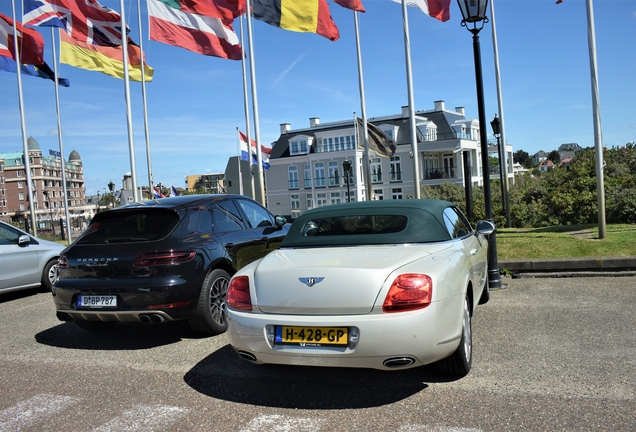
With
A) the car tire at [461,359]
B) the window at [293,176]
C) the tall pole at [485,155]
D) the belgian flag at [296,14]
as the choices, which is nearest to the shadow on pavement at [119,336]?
the car tire at [461,359]

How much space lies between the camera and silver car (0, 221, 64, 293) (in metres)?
9.44

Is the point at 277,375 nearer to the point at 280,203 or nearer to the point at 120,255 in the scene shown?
the point at 120,255

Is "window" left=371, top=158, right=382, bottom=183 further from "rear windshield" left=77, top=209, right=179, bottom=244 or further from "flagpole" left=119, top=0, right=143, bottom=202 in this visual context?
"rear windshield" left=77, top=209, right=179, bottom=244

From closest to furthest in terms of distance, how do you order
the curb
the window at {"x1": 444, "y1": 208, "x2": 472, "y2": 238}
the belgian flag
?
the window at {"x1": 444, "y1": 208, "x2": 472, "y2": 238} → the curb → the belgian flag

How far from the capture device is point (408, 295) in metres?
3.89

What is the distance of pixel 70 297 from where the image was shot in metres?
6.12

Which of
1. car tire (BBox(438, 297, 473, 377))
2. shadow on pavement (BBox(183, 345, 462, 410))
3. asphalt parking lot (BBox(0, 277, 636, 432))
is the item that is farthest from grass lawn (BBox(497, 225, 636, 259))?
shadow on pavement (BBox(183, 345, 462, 410))

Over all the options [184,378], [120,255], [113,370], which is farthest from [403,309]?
[120,255]

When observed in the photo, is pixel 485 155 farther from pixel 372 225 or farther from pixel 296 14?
pixel 296 14

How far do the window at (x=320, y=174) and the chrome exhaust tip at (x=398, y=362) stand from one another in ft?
193

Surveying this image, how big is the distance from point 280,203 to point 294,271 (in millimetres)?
62673

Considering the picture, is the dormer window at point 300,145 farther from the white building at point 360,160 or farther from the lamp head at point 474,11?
the lamp head at point 474,11

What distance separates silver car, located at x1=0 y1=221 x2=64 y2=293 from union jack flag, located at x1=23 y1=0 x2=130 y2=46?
10.3 meters

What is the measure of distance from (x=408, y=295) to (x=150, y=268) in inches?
122
